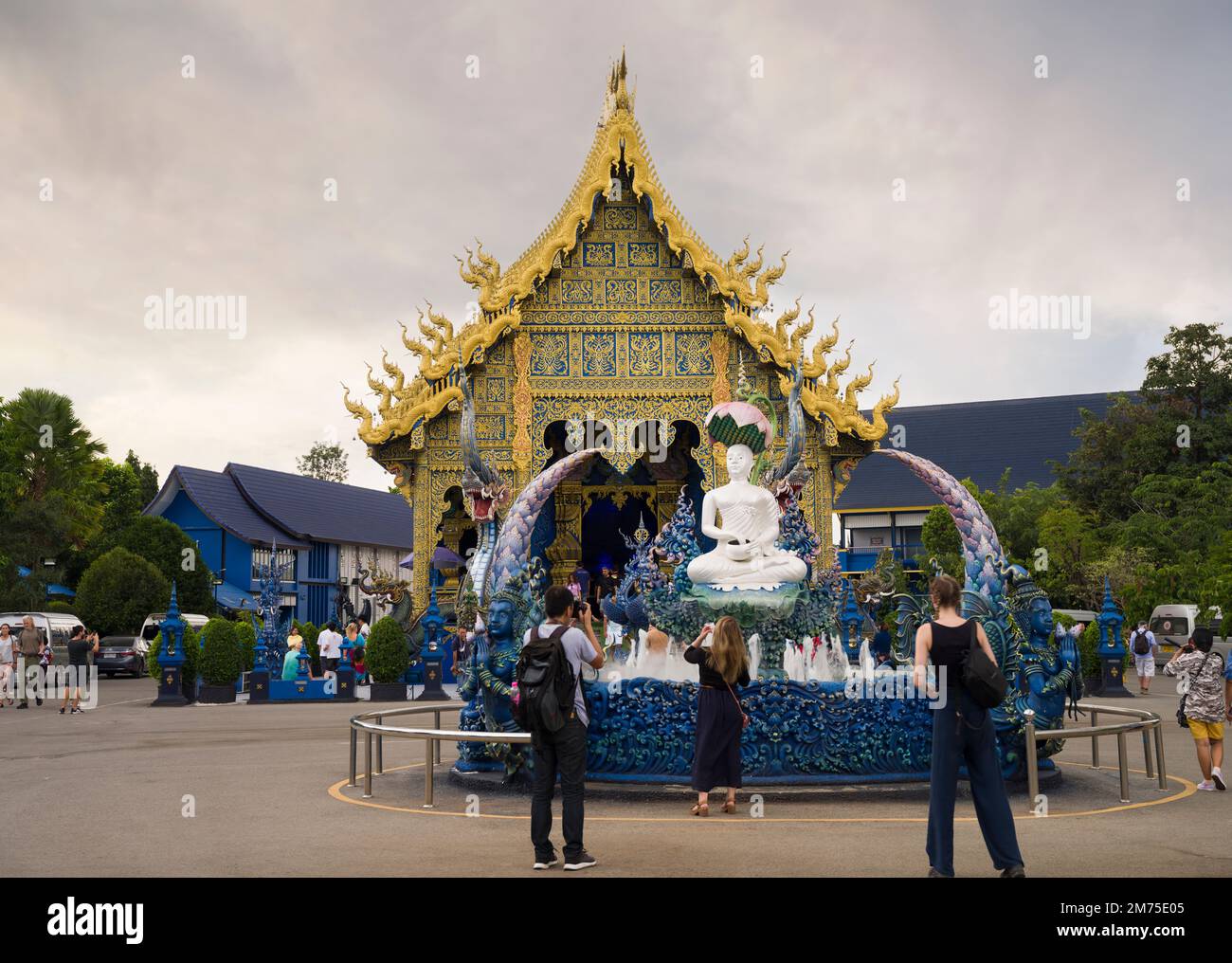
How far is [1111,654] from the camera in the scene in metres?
23.8

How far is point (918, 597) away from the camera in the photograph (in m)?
12.0

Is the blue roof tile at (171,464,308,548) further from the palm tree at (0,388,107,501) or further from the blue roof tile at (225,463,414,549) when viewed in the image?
the palm tree at (0,388,107,501)

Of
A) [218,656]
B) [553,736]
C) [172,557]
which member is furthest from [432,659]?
[172,557]

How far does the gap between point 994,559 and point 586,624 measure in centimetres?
445

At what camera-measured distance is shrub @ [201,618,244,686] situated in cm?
2347

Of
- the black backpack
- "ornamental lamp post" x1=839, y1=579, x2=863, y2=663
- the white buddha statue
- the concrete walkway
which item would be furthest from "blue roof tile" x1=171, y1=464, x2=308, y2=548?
the black backpack

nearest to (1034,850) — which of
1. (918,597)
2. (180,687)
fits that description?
(918,597)

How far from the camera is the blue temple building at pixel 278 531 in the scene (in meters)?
46.8

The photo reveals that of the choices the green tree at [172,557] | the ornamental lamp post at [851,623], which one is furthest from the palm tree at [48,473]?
the ornamental lamp post at [851,623]

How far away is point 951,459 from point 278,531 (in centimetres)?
2927

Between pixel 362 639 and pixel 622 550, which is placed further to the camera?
pixel 622 550

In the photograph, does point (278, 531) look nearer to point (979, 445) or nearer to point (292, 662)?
point (292, 662)

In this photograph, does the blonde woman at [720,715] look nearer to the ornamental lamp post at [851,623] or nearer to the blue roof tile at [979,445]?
the ornamental lamp post at [851,623]
